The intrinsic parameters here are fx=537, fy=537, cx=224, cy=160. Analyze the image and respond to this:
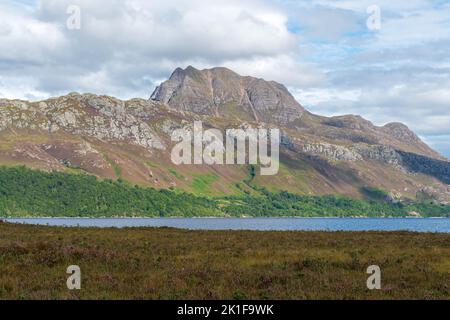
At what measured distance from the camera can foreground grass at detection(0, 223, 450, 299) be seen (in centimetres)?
2192

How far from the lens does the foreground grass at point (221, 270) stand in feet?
71.9

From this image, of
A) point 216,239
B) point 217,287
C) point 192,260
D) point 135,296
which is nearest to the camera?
point 135,296

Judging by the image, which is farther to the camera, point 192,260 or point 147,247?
point 147,247

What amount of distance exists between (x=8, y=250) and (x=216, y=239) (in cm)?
1802

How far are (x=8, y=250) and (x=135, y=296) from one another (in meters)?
14.9

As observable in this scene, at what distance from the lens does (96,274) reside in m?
26.0

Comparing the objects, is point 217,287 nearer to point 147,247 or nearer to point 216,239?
point 147,247

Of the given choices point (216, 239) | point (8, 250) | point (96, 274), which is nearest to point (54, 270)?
point (96, 274)

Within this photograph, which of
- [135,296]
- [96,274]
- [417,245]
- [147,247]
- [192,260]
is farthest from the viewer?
[417,245]

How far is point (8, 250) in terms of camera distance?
107 ft

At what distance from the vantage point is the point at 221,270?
2730 cm
